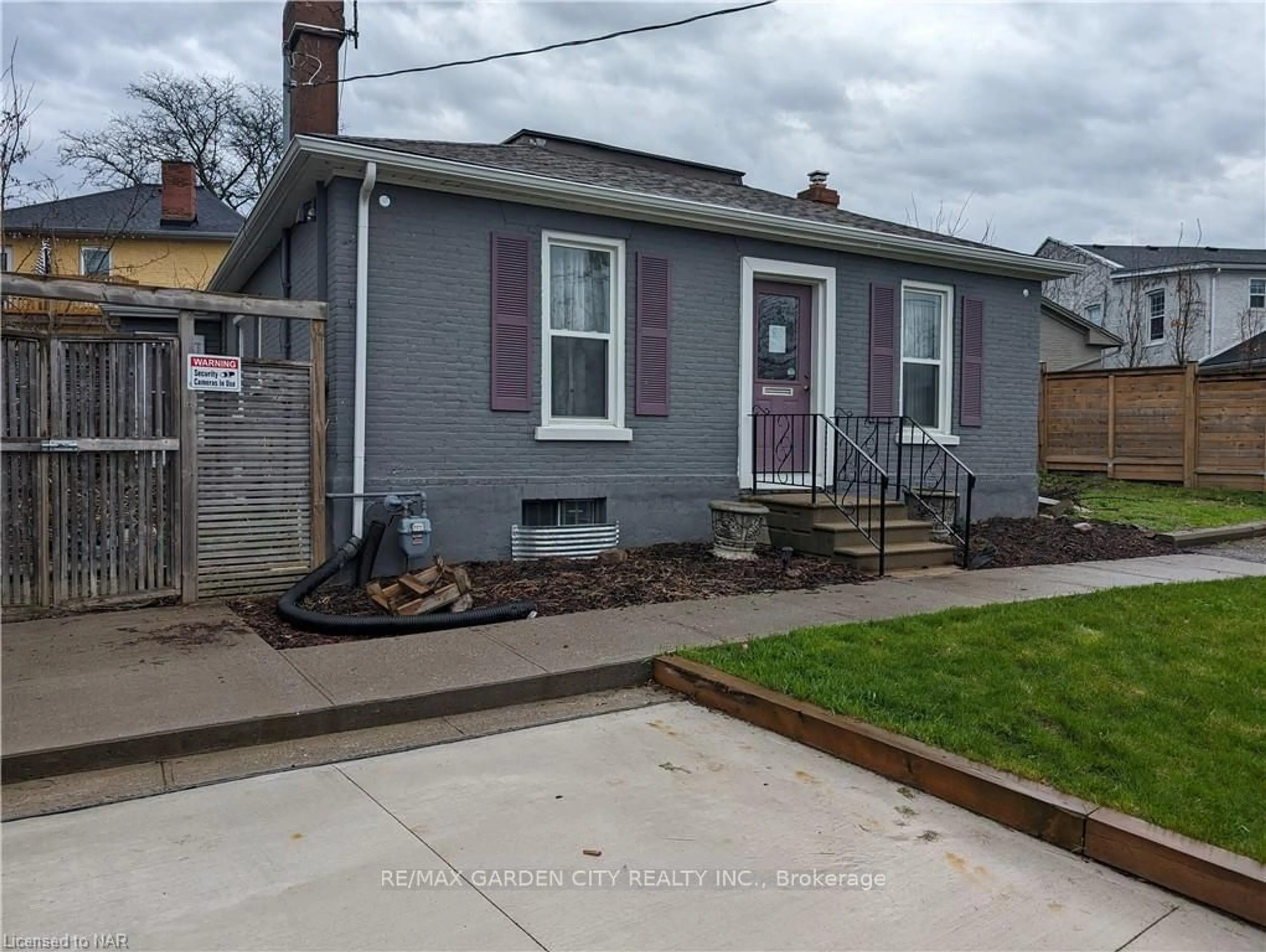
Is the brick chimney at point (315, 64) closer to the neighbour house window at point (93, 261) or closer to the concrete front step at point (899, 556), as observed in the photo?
the concrete front step at point (899, 556)

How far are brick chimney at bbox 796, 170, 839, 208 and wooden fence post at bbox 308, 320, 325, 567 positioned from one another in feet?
28.2

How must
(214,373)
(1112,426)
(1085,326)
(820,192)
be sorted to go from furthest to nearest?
1. (1085,326)
2. (1112,426)
3. (820,192)
4. (214,373)

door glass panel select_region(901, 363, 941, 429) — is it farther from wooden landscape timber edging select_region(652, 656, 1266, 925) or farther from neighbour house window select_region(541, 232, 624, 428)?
wooden landscape timber edging select_region(652, 656, 1266, 925)

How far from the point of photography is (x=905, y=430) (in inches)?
403

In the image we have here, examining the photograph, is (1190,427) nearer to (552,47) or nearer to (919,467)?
(919,467)

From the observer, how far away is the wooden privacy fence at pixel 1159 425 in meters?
13.5

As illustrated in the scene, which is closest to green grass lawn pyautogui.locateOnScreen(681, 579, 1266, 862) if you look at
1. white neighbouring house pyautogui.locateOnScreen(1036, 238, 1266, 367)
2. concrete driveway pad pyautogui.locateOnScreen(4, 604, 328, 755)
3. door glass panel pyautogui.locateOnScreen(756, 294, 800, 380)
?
concrete driveway pad pyautogui.locateOnScreen(4, 604, 328, 755)

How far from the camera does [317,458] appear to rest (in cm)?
701

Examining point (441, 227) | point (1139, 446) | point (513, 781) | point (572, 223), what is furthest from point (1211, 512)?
point (513, 781)

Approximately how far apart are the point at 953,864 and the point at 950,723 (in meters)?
1.06

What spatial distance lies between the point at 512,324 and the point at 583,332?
769 millimetres

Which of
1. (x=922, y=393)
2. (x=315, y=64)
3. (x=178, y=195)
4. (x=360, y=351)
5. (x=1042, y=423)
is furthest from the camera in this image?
(x=178, y=195)

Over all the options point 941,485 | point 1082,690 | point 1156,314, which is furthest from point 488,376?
point 1156,314

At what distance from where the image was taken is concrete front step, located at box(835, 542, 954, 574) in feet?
26.3
